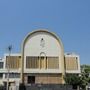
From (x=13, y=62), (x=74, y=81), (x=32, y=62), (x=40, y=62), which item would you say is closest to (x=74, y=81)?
(x=74, y=81)

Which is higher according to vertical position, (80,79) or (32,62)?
(32,62)

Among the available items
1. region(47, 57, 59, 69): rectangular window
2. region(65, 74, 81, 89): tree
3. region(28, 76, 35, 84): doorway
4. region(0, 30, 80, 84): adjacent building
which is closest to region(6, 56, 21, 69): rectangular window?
region(0, 30, 80, 84): adjacent building

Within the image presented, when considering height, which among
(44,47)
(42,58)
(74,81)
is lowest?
(74,81)

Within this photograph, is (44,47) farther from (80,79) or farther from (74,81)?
(80,79)

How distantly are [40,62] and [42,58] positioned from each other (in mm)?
1281

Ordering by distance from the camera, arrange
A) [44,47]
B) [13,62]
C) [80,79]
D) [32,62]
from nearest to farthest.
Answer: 1. [80,79]
2. [32,62]
3. [13,62]
4. [44,47]

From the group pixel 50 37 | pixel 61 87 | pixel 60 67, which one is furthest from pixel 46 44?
pixel 61 87

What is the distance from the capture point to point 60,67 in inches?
2601

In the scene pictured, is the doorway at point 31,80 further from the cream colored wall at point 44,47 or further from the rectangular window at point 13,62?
the cream colored wall at point 44,47

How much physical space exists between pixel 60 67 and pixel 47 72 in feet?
12.5

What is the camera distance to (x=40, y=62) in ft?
220

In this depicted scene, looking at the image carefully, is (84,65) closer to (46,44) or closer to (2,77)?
(46,44)

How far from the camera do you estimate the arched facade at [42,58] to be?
6531 centimetres

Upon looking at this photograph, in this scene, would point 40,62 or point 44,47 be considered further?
point 44,47
